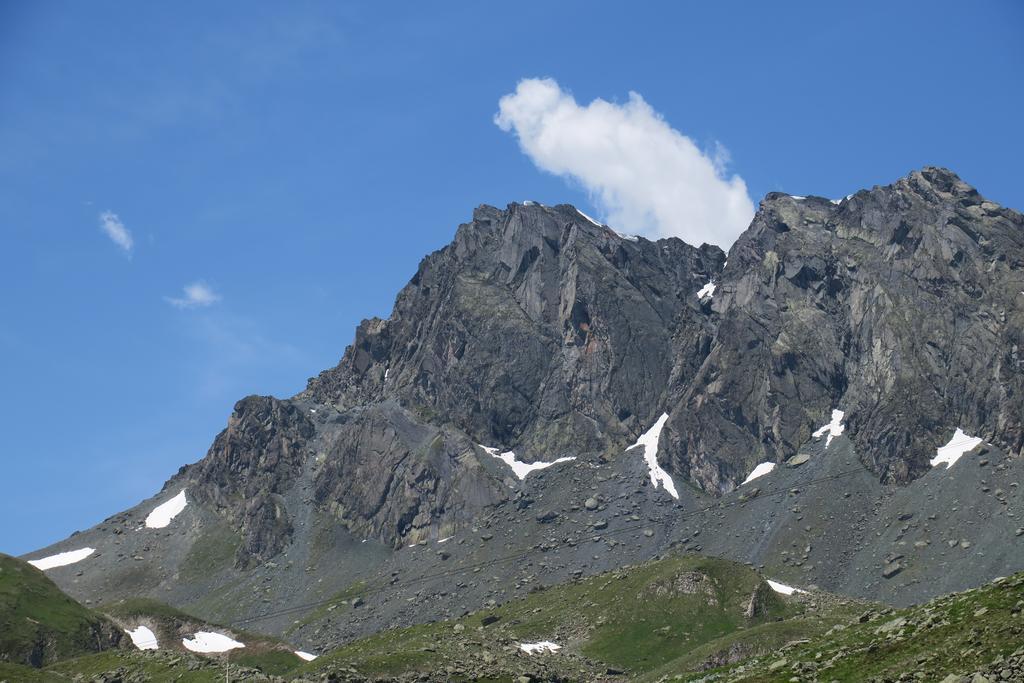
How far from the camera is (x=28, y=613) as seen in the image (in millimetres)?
162500

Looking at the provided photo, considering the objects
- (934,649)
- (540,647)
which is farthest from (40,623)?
(934,649)

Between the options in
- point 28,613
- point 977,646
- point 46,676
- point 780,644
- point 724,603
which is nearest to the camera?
point 977,646

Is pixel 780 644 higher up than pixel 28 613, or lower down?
lower down

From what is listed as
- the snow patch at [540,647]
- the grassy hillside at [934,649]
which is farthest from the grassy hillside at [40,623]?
the grassy hillside at [934,649]

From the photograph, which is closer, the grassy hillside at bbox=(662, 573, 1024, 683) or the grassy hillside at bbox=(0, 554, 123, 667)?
the grassy hillside at bbox=(662, 573, 1024, 683)

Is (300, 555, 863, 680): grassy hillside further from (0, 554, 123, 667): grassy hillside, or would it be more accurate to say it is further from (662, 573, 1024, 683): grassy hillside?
(662, 573, 1024, 683): grassy hillside

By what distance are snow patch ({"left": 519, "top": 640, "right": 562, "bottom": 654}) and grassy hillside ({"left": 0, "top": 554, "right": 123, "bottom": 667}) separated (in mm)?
61478

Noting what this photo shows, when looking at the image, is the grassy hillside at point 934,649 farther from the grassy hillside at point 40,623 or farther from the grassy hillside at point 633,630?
the grassy hillside at point 40,623

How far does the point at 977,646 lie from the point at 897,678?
15.0 ft

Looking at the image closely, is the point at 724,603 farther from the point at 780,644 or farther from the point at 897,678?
the point at 897,678

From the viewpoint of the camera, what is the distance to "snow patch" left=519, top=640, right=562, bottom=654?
165700mm

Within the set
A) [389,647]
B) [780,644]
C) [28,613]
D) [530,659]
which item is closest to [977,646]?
[780,644]

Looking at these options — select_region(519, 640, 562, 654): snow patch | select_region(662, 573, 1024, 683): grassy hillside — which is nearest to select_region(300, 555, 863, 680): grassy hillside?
select_region(519, 640, 562, 654): snow patch

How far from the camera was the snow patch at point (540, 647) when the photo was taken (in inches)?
6524
